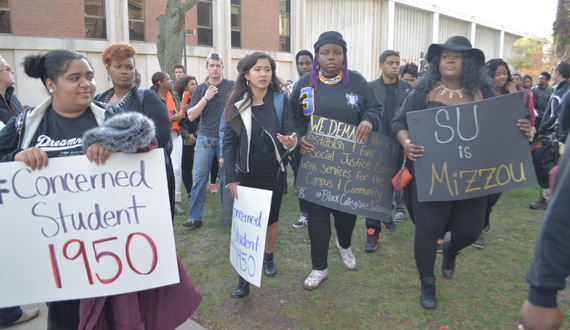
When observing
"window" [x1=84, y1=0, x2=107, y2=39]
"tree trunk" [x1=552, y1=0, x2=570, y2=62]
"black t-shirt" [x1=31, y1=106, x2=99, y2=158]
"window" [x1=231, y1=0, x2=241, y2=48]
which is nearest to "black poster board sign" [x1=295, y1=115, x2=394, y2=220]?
"black t-shirt" [x1=31, y1=106, x2=99, y2=158]

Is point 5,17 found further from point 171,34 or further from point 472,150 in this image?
point 472,150

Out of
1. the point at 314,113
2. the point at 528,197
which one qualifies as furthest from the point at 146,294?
the point at 528,197

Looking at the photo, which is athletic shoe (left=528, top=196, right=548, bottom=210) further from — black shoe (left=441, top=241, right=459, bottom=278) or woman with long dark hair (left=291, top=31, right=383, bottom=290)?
woman with long dark hair (left=291, top=31, right=383, bottom=290)

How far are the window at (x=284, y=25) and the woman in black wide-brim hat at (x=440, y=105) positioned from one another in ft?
82.8

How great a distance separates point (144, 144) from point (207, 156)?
10.9 feet

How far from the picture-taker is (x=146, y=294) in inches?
97.3

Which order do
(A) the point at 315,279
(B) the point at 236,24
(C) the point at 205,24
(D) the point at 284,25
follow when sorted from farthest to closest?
(D) the point at 284,25 → (B) the point at 236,24 → (C) the point at 205,24 → (A) the point at 315,279

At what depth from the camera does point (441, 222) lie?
3301 mm

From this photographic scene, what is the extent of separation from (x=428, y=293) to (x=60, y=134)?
2853 millimetres

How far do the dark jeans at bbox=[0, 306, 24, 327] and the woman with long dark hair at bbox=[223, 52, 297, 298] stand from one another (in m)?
1.64

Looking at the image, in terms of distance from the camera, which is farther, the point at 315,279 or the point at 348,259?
the point at 348,259

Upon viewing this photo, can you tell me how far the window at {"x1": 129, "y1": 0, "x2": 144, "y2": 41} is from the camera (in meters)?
21.4

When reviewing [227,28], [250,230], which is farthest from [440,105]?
[227,28]

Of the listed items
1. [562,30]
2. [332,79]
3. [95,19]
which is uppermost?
[95,19]
